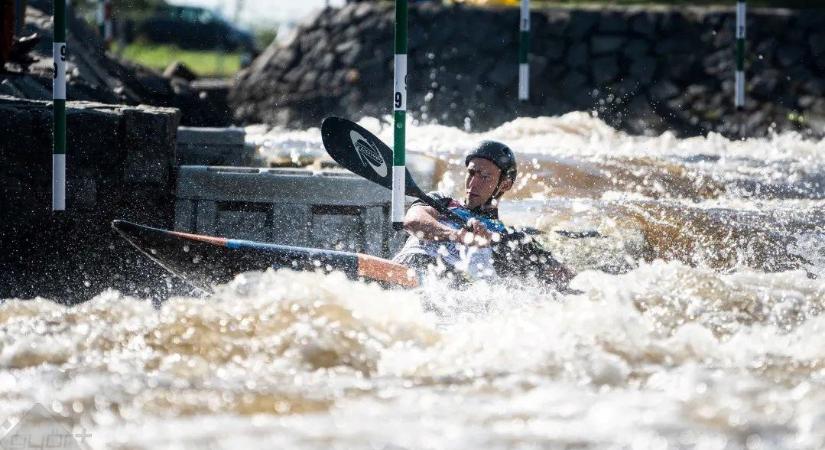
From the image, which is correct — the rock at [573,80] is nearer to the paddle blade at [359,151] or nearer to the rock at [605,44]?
the rock at [605,44]

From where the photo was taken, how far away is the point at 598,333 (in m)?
5.09

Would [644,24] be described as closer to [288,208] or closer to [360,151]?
[288,208]

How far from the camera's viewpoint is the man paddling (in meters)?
6.20

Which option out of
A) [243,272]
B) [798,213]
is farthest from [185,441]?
[798,213]

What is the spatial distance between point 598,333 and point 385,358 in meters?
0.82

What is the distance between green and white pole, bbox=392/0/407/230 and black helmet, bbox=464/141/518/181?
0.34m

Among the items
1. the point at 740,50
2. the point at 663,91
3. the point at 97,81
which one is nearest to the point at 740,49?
the point at 740,50

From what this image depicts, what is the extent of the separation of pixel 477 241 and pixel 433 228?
0.75 ft

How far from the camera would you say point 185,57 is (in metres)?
26.9

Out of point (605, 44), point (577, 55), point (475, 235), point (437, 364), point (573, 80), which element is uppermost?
point (605, 44)

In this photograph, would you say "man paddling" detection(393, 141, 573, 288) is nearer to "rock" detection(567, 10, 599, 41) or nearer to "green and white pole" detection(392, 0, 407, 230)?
"green and white pole" detection(392, 0, 407, 230)

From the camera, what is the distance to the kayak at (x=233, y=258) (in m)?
6.02

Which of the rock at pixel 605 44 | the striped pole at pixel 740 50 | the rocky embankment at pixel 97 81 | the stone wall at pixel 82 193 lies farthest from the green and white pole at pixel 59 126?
the rock at pixel 605 44

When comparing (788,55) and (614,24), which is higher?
(614,24)
